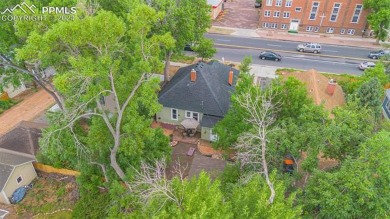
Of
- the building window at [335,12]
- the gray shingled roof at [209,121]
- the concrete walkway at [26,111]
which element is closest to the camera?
the gray shingled roof at [209,121]

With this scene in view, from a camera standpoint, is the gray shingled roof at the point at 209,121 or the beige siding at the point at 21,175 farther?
the gray shingled roof at the point at 209,121

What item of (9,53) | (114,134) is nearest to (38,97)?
(9,53)

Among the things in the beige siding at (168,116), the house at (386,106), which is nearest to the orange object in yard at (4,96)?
the beige siding at (168,116)

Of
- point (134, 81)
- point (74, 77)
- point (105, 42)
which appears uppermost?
point (105, 42)

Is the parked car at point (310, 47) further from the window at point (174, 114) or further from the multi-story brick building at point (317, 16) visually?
the window at point (174, 114)

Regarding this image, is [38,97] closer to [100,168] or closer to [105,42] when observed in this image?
[100,168]
